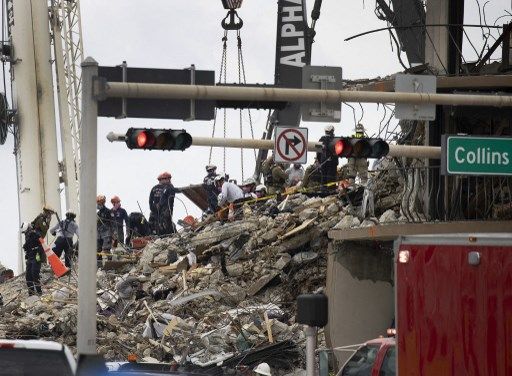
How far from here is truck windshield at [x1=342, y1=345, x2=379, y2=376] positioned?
20969 millimetres

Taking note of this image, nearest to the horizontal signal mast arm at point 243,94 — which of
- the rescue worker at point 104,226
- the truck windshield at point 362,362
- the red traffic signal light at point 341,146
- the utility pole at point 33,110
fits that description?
the red traffic signal light at point 341,146

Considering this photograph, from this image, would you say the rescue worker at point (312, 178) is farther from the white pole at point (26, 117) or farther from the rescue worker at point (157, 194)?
the white pole at point (26, 117)

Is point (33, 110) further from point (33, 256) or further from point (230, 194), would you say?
point (33, 256)

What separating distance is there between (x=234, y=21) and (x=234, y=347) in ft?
55.9

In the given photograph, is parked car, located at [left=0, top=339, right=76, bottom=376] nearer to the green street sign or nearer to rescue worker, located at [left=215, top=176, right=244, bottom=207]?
the green street sign

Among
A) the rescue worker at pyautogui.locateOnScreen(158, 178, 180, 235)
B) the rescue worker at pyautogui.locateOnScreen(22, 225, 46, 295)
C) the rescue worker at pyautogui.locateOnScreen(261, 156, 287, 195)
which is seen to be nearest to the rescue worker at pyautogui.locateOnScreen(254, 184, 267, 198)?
the rescue worker at pyautogui.locateOnScreen(261, 156, 287, 195)

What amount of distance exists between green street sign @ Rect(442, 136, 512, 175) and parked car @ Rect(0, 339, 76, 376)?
9.58 metres

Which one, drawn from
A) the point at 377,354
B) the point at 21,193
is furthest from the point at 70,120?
the point at 377,354

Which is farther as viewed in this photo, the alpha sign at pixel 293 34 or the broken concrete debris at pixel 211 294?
the alpha sign at pixel 293 34

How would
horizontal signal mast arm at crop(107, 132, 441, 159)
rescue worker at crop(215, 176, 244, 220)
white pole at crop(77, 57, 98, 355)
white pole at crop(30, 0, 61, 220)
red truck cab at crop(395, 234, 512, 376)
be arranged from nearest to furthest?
red truck cab at crop(395, 234, 512, 376) < white pole at crop(77, 57, 98, 355) < horizontal signal mast arm at crop(107, 132, 441, 159) < rescue worker at crop(215, 176, 244, 220) < white pole at crop(30, 0, 61, 220)

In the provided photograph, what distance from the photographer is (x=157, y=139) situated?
25.8 m

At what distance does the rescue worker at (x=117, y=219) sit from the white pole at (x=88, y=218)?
22.0 meters

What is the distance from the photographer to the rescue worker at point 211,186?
151 ft

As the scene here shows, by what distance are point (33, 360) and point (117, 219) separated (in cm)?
3104
